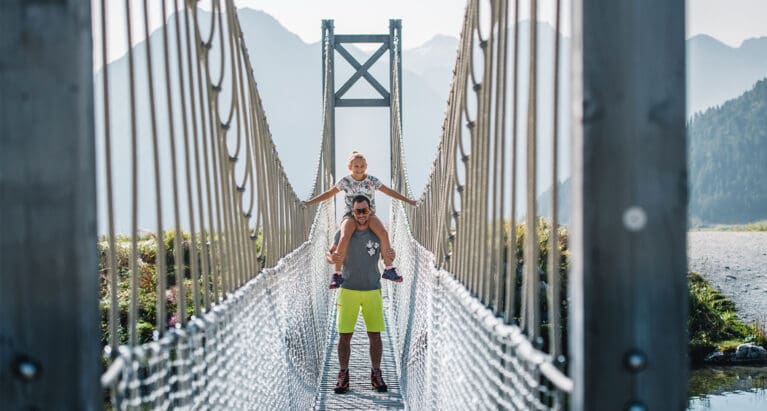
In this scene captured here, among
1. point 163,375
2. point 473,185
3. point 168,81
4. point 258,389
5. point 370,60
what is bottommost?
point 258,389

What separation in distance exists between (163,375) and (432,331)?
1.46m

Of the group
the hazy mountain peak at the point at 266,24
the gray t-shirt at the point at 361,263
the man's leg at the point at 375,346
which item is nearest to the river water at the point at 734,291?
the man's leg at the point at 375,346

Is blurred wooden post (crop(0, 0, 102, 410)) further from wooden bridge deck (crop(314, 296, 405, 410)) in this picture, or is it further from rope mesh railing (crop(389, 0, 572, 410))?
wooden bridge deck (crop(314, 296, 405, 410))

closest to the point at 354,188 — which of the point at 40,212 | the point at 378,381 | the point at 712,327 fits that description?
the point at 378,381

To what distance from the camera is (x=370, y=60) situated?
8562 mm

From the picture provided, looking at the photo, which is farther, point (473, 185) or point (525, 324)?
point (473, 185)

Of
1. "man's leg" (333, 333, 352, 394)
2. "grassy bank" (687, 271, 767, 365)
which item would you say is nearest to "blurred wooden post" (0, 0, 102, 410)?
"man's leg" (333, 333, 352, 394)

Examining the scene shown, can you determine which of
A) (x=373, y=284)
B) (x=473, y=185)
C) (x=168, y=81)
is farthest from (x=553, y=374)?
(x=373, y=284)

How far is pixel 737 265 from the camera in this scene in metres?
19.9

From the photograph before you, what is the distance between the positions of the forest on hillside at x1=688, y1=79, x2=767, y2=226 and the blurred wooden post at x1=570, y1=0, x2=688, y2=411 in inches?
1767

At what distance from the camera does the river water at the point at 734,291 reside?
11.9 m

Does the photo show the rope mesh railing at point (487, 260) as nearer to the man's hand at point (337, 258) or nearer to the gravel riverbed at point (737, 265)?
the man's hand at point (337, 258)

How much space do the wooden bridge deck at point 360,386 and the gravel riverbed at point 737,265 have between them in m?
11.5

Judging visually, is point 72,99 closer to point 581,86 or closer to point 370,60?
point 581,86
